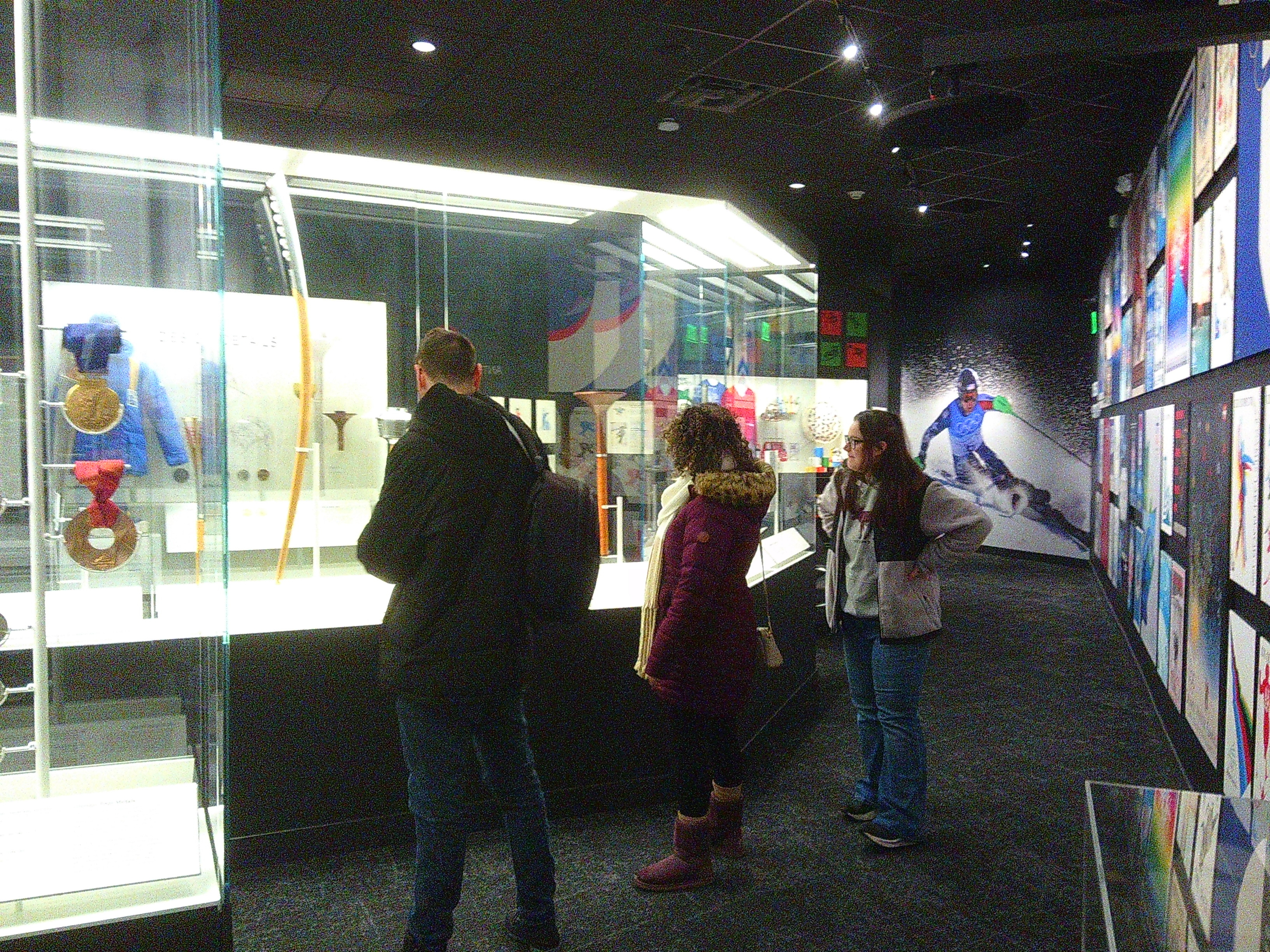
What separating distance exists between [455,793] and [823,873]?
4.20ft

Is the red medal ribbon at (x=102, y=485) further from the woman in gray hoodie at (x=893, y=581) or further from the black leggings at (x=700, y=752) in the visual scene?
the woman in gray hoodie at (x=893, y=581)

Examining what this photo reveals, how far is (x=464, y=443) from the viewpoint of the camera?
2.17 m

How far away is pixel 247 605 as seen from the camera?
10.3ft

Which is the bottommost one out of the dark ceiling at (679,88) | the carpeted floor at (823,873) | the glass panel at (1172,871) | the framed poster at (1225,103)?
the carpeted floor at (823,873)

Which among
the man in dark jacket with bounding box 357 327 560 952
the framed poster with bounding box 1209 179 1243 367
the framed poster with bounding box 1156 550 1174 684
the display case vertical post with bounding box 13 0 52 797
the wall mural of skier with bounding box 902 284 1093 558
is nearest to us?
the display case vertical post with bounding box 13 0 52 797

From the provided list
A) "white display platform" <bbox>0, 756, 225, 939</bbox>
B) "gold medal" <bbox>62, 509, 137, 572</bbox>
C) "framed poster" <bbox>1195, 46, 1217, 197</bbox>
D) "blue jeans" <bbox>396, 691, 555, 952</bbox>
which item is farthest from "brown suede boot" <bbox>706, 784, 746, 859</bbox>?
"framed poster" <bbox>1195, 46, 1217, 197</bbox>

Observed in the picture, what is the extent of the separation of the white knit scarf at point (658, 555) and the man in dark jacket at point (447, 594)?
0.62 meters

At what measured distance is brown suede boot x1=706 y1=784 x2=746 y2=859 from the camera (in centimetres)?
289

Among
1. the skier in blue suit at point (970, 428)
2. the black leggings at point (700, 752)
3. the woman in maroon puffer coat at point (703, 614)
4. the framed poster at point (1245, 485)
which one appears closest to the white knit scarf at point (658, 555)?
the woman in maroon puffer coat at point (703, 614)

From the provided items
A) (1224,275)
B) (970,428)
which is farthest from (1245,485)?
(970,428)

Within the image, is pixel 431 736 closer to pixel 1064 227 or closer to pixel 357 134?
pixel 357 134

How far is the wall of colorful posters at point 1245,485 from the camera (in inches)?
98.6

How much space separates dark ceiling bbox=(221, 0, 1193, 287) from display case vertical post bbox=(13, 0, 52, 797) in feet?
5.33

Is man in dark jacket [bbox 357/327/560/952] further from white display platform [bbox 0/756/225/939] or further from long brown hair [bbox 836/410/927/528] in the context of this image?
long brown hair [bbox 836/410/927/528]
